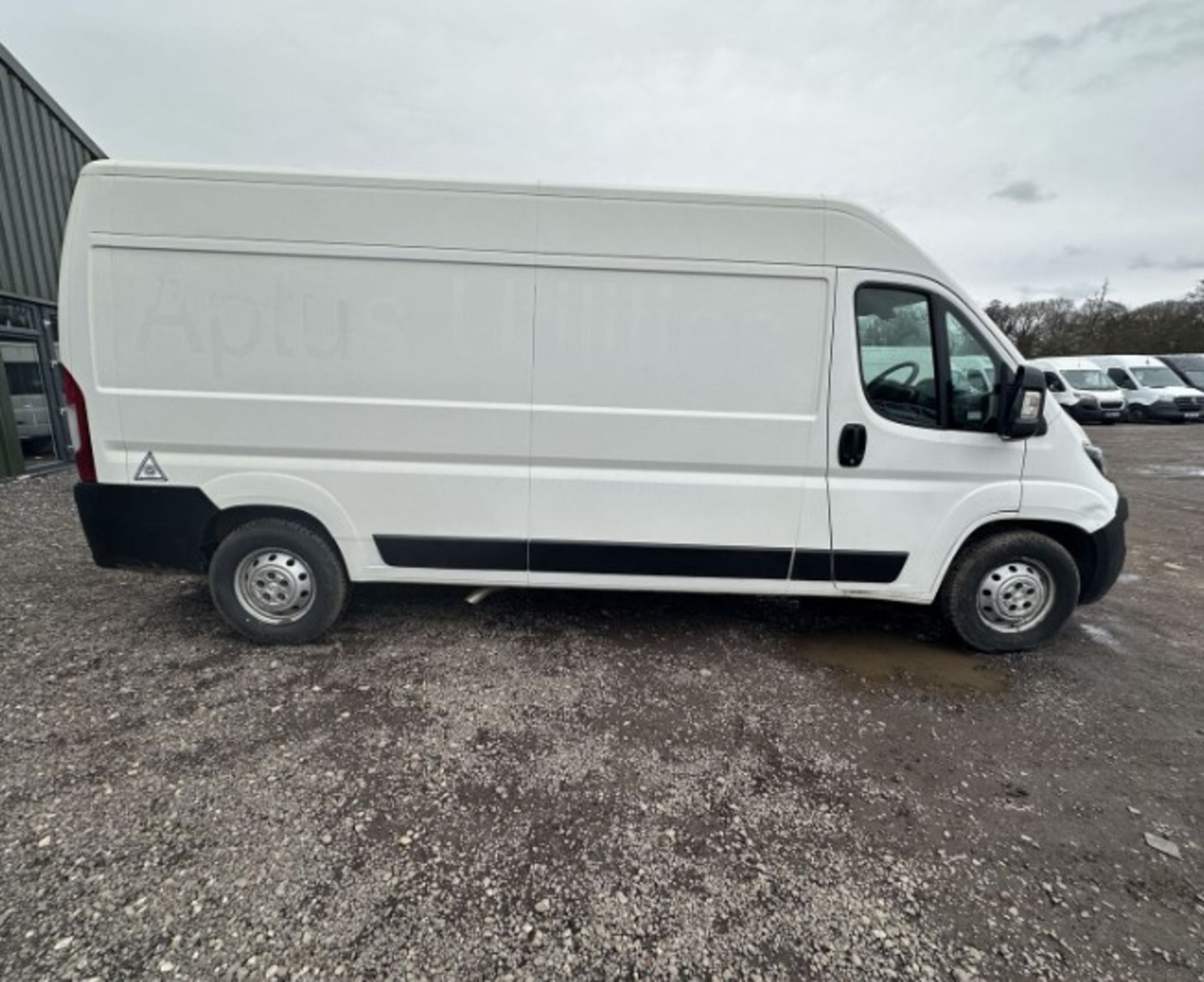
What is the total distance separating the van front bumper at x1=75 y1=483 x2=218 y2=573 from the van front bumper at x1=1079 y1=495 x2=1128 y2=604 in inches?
199

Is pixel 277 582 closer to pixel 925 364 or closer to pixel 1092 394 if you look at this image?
pixel 925 364

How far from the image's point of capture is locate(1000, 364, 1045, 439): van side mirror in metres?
3.00

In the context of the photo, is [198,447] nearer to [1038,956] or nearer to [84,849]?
[84,849]

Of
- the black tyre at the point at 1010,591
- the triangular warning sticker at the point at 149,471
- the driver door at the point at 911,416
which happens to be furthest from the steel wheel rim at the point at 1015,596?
the triangular warning sticker at the point at 149,471

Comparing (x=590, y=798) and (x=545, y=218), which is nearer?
(x=590, y=798)

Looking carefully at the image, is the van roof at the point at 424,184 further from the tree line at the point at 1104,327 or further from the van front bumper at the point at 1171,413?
the tree line at the point at 1104,327

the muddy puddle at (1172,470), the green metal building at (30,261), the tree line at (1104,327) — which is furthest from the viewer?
the tree line at (1104,327)

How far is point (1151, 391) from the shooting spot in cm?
1878

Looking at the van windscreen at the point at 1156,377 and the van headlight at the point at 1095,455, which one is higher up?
the van windscreen at the point at 1156,377

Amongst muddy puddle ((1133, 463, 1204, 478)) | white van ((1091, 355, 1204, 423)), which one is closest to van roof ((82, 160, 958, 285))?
muddy puddle ((1133, 463, 1204, 478))

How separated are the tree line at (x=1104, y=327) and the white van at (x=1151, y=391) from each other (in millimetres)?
8085

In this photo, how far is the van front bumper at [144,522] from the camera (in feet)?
10.3

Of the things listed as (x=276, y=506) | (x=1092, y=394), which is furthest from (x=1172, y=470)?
(x=276, y=506)

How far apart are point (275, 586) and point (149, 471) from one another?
90 cm
